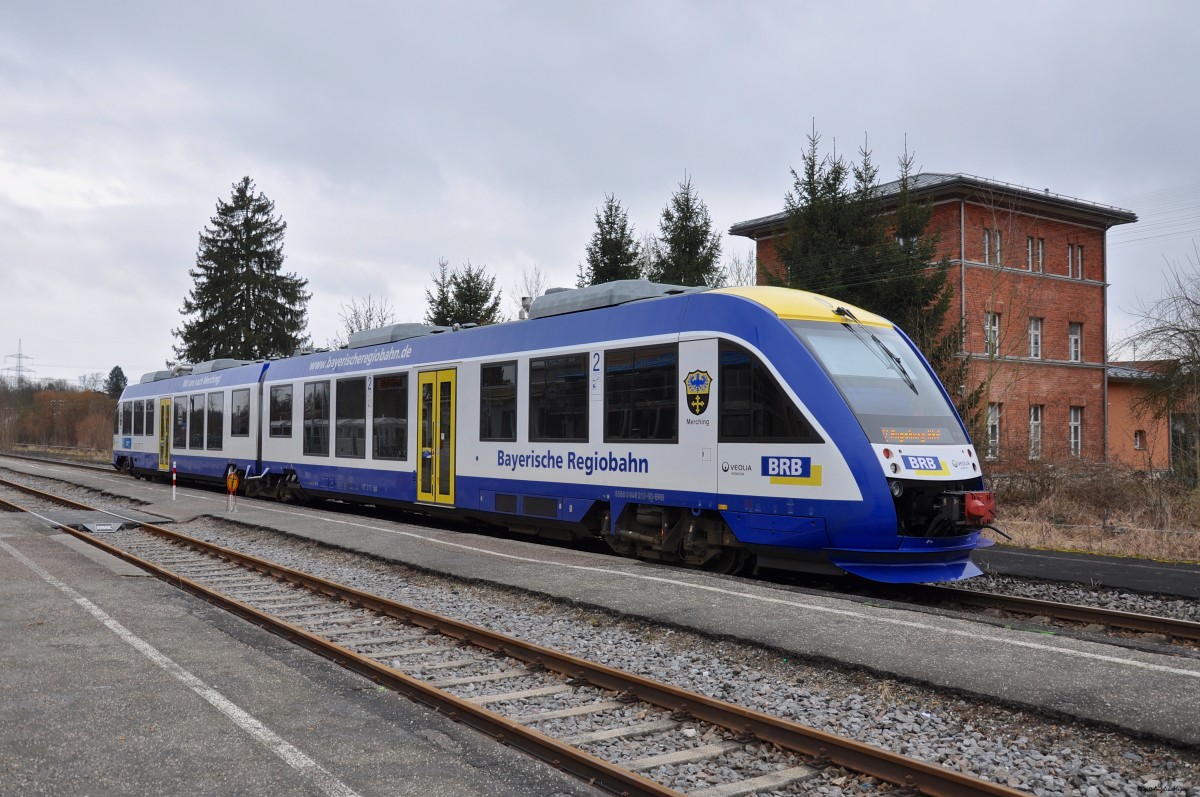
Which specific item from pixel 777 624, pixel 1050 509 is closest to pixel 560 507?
pixel 777 624

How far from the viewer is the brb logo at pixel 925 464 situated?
9.62m

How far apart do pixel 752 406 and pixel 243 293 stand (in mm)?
53405

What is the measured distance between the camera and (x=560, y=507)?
1326 cm

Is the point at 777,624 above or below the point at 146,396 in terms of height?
below

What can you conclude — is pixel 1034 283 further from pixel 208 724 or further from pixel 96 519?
pixel 208 724

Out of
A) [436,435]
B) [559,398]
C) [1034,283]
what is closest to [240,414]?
[436,435]

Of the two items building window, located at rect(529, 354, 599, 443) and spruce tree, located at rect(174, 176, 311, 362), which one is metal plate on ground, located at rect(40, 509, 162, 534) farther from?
spruce tree, located at rect(174, 176, 311, 362)

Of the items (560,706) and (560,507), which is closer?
(560,706)

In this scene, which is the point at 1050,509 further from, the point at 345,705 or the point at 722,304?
the point at 345,705

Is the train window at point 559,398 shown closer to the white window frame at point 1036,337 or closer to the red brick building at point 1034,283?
the red brick building at point 1034,283

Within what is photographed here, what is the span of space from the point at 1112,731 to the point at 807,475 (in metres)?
4.70

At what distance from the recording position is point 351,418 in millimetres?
19031

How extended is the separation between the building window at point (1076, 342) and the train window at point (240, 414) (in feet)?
108

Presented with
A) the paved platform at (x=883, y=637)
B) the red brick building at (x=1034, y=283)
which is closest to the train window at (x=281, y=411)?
the paved platform at (x=883, y=637)
